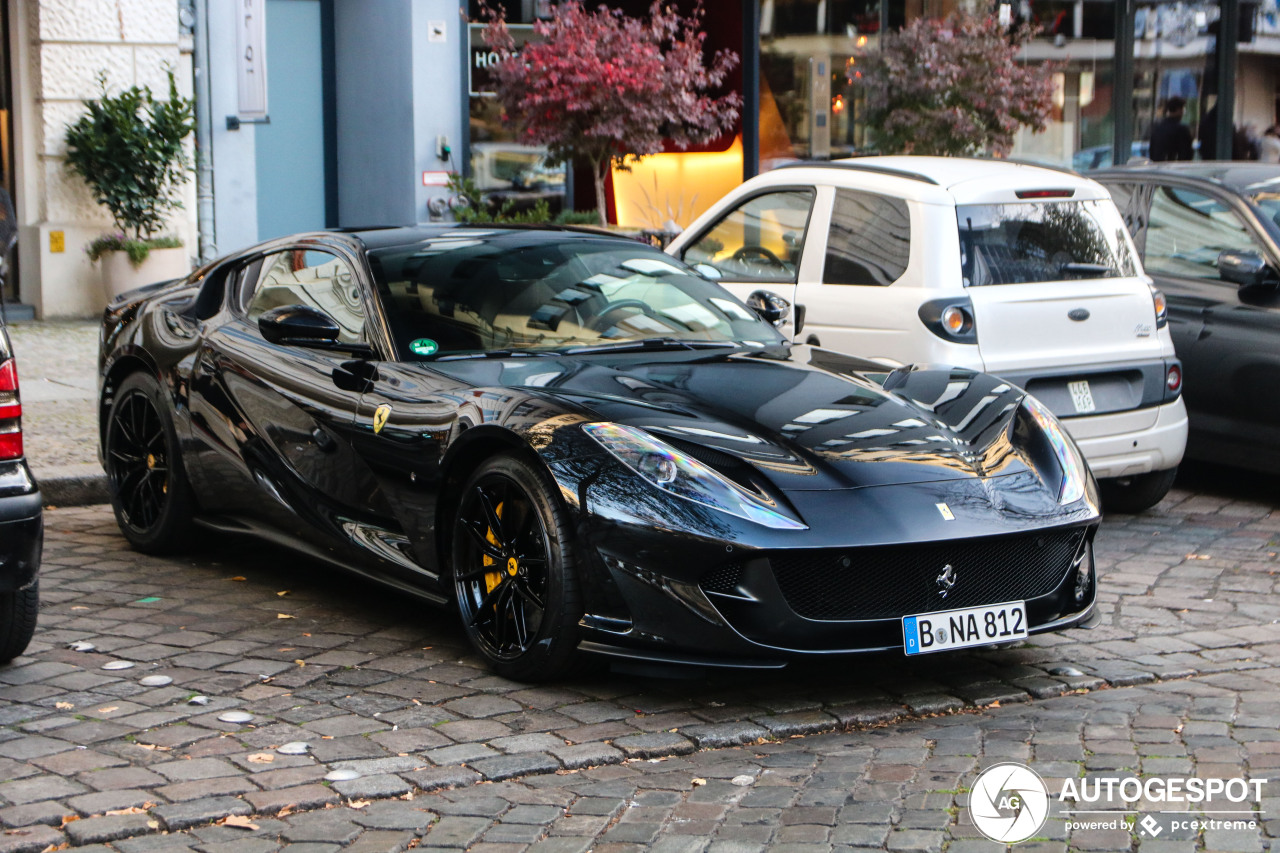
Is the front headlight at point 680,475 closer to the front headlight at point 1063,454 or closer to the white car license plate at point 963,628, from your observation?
the white car license plate at point 963,628

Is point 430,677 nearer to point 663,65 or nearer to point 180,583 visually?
point 180,583

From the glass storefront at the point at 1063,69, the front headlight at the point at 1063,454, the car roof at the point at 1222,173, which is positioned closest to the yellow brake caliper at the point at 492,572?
the front headlight at the point at 1063,454

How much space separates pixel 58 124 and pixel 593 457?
10.8m

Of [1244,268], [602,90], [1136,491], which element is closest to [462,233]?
[1136,491]

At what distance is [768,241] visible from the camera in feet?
27.5

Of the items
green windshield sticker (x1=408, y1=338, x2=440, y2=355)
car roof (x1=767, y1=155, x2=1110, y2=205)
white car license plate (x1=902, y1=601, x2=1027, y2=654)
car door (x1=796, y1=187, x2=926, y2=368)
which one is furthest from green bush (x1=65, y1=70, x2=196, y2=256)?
white car license plate (x1=902, y1=601, x2=1027, y2=654)

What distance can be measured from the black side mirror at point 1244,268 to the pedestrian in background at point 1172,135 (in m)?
12.9

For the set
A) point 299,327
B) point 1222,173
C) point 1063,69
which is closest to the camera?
point 299,327

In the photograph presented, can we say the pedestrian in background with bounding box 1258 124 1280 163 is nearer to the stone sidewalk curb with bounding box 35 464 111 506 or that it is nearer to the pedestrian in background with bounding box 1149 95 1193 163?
the pedestrian in background with bounding box 1149 95 1193 163

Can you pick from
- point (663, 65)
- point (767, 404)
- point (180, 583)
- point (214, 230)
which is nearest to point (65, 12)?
point (214, 230)

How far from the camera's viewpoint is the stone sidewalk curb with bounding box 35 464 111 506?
26.4 ft

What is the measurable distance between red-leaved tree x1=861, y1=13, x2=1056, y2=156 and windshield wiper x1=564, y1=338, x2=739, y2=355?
8.86m

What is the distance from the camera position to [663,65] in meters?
13.9

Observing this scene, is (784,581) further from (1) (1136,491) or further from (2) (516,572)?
(1) (1136,491)
